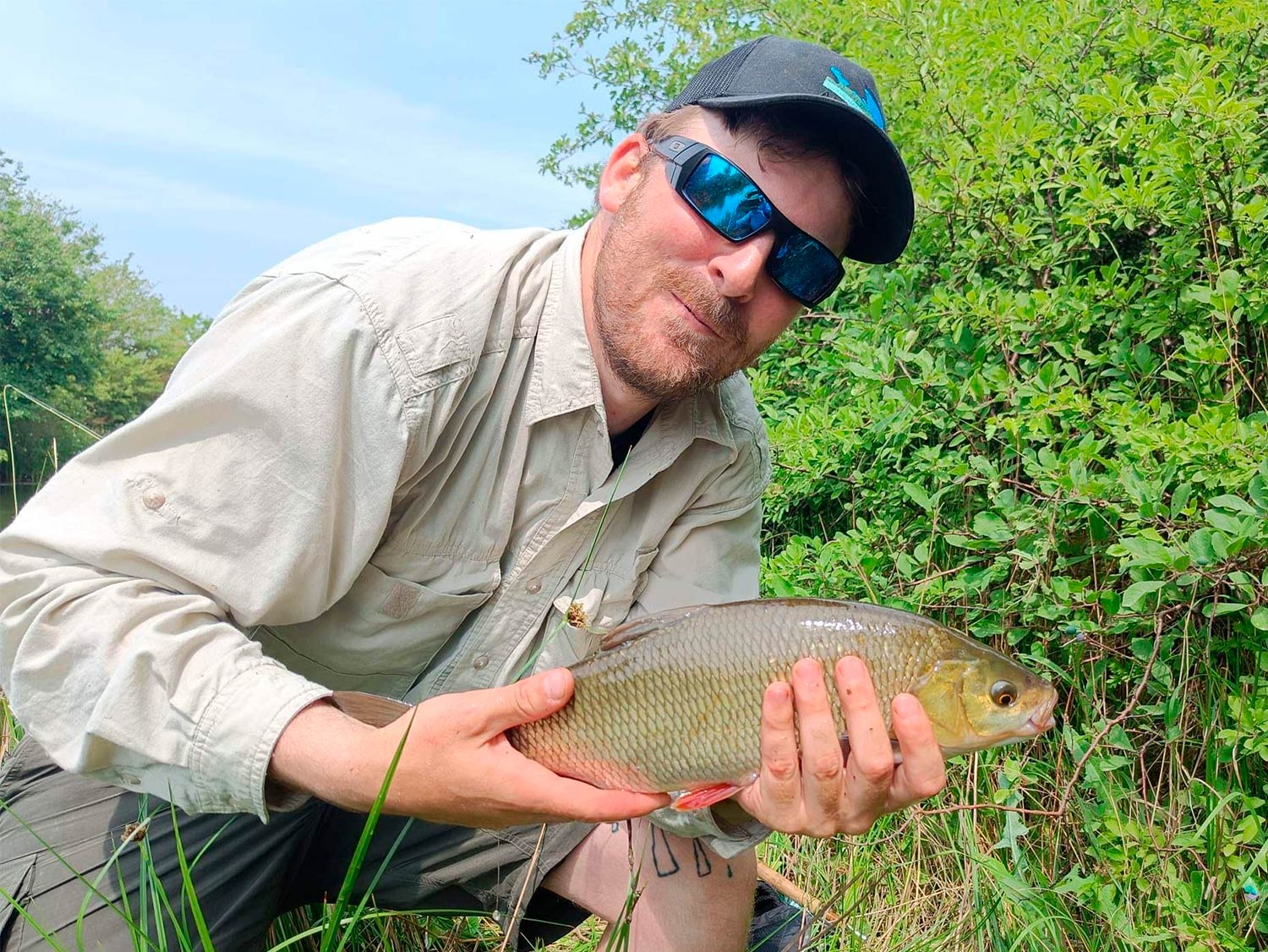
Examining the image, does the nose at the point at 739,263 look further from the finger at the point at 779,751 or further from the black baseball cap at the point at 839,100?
the finger at the point at 779,751

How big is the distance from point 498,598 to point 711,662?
1.92 feet

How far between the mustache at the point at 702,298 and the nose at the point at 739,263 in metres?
0.02

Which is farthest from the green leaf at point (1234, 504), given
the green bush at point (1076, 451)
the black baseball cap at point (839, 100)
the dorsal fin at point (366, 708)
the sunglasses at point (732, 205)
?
the dorsal fin at point (366, 708)

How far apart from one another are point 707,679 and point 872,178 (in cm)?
110

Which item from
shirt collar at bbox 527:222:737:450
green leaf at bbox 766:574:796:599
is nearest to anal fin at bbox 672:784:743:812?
shirt collar at bbox 527:222:737:450

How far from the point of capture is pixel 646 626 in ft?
5.31

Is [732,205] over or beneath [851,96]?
beneath

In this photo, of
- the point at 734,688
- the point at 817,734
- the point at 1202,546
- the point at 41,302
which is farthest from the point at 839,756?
the point at 41,302

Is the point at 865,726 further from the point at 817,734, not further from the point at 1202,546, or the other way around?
the point at 1202,546

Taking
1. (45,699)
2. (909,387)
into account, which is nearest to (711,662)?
(45,699)

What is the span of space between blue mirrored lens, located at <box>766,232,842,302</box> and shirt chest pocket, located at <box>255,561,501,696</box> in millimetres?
812

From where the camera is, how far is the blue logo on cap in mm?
1939

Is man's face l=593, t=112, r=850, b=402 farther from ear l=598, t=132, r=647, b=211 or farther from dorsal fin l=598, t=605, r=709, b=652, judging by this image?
dorsal fin l=598, t=605, r=709, b=652

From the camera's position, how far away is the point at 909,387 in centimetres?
283
